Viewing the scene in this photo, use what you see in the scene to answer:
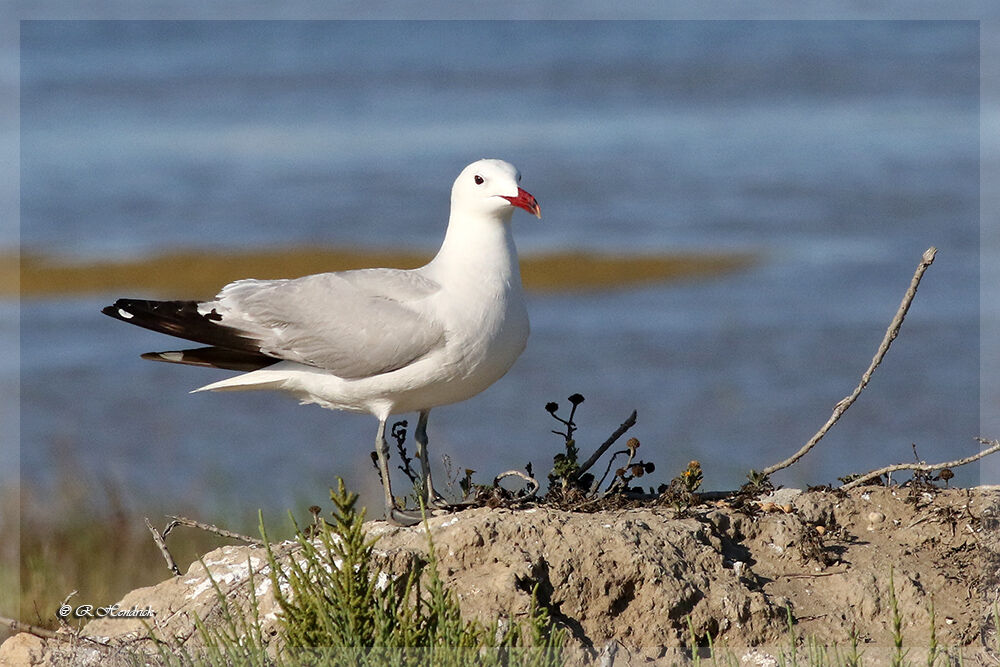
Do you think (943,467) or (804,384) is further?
(804,384)

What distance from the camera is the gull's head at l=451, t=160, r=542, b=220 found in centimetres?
575

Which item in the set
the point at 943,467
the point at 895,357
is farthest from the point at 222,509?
the point at 895,357

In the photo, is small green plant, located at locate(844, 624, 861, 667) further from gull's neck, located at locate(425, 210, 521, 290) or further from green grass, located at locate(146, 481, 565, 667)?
gull's neck, located at locate(425, 210, 521, 290)

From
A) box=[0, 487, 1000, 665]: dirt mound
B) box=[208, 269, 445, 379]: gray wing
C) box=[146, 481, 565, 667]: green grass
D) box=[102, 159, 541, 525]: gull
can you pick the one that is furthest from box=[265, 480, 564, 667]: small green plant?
box=[208, 269, 445, 379]: gray wing

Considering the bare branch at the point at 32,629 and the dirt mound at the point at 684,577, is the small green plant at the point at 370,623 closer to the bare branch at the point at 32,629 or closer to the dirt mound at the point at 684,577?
the dirt mound at the point at 684,577

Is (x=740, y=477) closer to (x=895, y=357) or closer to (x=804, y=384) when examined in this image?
(x=804, y=384)

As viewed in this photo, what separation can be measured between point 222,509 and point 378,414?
3.27 m

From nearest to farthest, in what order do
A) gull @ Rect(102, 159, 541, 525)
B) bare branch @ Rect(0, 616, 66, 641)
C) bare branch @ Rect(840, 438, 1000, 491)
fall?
bare branch @ Rect(0, 616, 66, 641) < bare branch @ Rect(840, 438, 1000, 491) < gull @ Rect(102, 159, 541, 525)

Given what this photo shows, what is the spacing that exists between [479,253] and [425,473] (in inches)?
37.1

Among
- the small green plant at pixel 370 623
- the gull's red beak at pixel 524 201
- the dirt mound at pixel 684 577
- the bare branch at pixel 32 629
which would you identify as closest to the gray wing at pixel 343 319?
the gull's red beak at pixel 524 201

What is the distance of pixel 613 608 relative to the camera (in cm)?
502

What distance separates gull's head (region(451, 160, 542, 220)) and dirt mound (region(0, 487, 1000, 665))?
131 cm

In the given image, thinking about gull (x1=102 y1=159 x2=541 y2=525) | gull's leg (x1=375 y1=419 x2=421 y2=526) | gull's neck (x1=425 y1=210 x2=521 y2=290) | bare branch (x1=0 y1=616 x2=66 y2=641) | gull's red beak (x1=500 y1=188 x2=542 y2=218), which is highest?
gull's red beak (x1=500 y1=188 x2=542 y2=218)

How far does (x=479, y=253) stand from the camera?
226 inches
